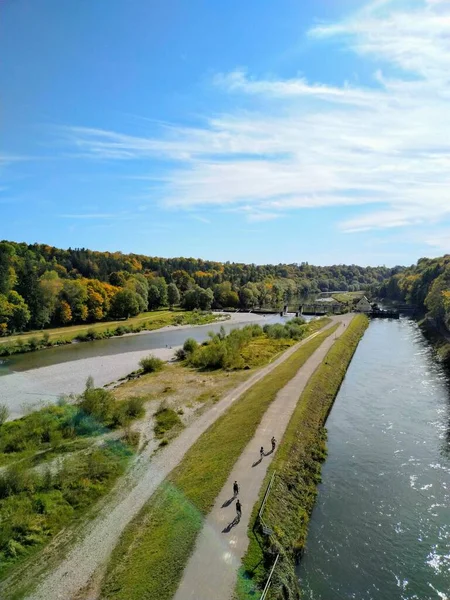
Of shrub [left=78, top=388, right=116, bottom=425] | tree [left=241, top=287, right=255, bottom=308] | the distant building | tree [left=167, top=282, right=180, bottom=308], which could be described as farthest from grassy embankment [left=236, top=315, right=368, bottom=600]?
tree [left=241, top=287, right=255, bottom=308]

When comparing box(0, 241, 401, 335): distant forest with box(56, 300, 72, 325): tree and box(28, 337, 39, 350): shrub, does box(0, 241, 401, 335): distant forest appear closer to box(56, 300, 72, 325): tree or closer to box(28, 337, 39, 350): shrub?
box(56, 300, 72, 325): tree

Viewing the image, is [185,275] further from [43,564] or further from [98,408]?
[43,564]

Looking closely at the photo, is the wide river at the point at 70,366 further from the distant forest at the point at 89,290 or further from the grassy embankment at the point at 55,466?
the distant forest at the point at 89,290

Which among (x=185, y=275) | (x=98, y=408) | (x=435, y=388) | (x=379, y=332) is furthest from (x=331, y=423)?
(x=185, y=275)

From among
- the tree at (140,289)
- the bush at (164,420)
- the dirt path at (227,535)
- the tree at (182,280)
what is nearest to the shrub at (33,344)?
the bush at (164,420)

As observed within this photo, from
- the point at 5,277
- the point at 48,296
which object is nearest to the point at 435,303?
the point at 48,296

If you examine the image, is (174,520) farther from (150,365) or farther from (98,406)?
(150,365)

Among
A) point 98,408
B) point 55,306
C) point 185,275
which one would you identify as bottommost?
point 98,408
